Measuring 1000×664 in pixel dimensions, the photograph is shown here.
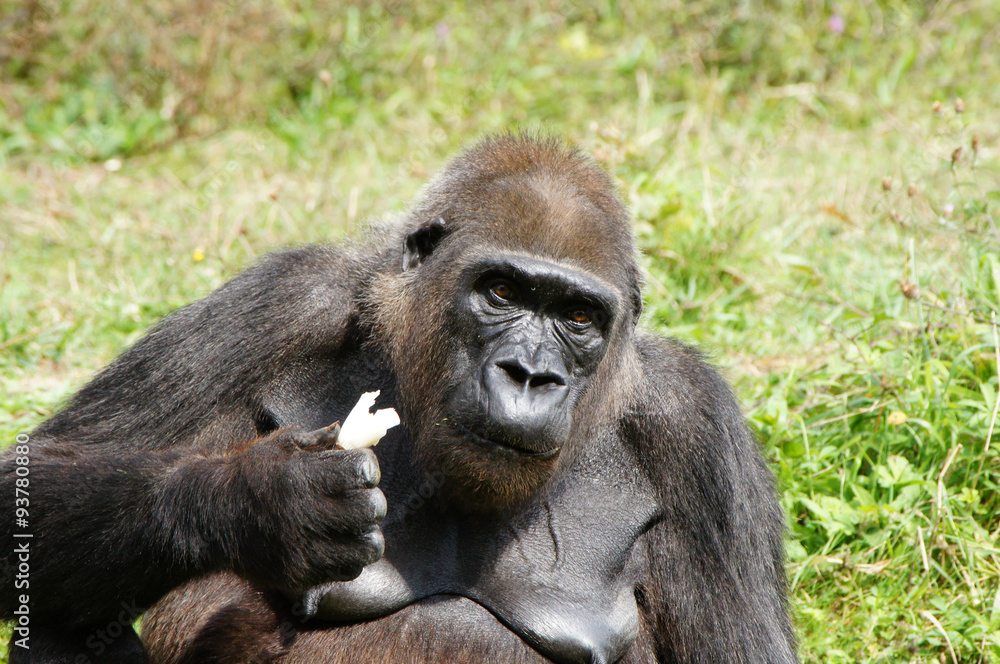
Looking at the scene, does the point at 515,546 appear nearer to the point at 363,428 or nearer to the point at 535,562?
the point at 535,562

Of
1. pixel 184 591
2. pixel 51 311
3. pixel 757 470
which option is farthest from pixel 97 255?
pixel 757 470

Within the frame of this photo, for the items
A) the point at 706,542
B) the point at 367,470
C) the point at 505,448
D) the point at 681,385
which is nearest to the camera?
the point at 367,470

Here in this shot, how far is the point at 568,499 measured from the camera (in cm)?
477

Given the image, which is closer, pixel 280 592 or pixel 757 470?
pixel 280 592

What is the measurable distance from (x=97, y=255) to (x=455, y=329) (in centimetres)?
522

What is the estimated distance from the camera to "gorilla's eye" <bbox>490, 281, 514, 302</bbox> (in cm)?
438

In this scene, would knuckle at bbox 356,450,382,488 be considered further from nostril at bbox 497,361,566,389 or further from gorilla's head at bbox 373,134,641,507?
nostril at bbox 497,361,566,389

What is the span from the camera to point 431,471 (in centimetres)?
441

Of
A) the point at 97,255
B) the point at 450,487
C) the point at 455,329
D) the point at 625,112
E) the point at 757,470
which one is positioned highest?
the point at 455,329

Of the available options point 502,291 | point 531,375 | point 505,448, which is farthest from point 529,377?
point 502,291

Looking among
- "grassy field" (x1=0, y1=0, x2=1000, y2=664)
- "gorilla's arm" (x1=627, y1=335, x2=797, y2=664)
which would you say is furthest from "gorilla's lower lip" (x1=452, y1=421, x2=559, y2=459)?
"grassy field" (x1=0, y1=0, x2=1000, y2=664)

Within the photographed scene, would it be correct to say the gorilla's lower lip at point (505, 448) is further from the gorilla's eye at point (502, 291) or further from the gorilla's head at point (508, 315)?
the gorilla's eye at point (502, 291)

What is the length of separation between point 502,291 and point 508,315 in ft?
0.38

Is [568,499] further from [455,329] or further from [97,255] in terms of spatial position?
[97,255]
